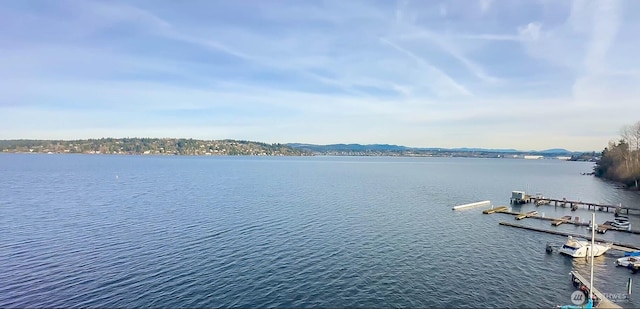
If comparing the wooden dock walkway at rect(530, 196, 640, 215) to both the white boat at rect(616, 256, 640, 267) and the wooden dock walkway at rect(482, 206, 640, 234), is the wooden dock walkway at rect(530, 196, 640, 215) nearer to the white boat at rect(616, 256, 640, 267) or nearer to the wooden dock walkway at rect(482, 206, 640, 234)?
the wooden dock walkway at rect(482, 206, 640, 234)

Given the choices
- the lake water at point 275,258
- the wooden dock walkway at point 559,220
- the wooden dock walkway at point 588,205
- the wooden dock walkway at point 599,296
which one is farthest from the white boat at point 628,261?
the wooden dock walkway at point 588,205

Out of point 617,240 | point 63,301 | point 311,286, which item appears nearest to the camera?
point 63,301

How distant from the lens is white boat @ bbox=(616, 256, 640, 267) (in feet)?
121

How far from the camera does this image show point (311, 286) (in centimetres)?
3069

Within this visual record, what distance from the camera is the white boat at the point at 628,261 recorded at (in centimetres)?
3701

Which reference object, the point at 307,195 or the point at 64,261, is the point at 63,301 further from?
the point at 307,195

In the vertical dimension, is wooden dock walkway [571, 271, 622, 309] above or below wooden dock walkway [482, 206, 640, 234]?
above

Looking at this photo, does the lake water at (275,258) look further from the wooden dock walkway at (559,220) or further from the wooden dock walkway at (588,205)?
the wooden dock walkway at (588,205)

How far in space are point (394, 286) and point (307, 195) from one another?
5624 cm

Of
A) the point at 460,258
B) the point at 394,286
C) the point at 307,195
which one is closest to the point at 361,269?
the point at 394,286

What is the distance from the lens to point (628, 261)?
37688 mm

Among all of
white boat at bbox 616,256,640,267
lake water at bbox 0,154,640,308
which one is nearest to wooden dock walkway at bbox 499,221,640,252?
lake water at bbox 0,154,640,308

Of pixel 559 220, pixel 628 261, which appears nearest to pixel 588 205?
pixel 559 220

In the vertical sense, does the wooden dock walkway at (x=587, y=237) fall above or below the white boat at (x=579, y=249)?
below
